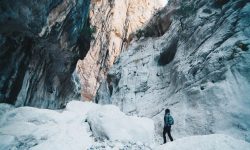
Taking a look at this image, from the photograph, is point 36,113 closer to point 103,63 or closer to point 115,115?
point 115,115

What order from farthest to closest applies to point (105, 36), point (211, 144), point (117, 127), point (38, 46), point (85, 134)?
point (105, 36) < point (38, 46) < point (85, 134) < point (117, 127) < point (211, 144)

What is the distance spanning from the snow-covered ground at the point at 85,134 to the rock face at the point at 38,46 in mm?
2784

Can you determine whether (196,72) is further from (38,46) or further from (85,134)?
(38,46)

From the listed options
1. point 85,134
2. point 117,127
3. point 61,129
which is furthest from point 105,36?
point 117,127

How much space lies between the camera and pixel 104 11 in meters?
54.1

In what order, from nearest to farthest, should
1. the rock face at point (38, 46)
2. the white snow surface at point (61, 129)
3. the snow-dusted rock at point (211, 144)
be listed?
1. the snow-dusted rock at point (211, 144)
2. the white snow surface at point (61, 129)
3. the rock face at point (38, 46)

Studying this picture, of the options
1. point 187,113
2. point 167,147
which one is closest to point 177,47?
point 187,113

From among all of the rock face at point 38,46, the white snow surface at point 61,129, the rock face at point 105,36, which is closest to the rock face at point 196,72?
the white snow surface at point 61,129

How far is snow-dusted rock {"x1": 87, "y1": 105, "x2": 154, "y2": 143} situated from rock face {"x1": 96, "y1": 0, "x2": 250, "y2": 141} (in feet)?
5.08

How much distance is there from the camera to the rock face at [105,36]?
49.9m

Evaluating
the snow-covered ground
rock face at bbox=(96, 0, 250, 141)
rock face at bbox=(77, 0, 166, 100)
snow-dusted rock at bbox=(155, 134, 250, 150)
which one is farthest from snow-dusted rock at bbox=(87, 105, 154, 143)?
rock face at bbox=(77, 0, 166, 100)

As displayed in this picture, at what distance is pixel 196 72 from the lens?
14688 millimetres

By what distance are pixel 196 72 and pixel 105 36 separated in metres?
40.0

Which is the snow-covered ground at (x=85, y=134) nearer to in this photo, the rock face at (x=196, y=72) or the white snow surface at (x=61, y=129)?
the white snow surface at (x=61, y=129)
